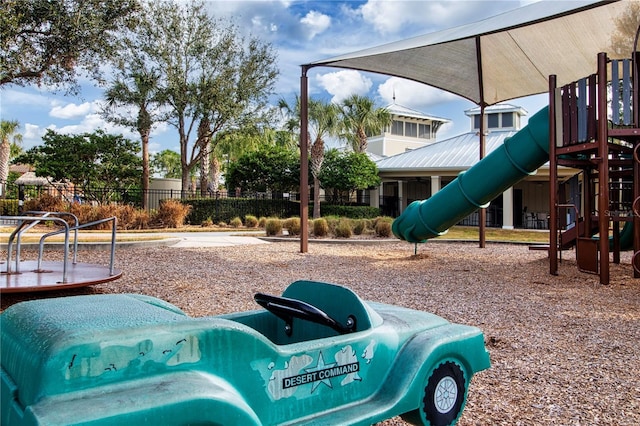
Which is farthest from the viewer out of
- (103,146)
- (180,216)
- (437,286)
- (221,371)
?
(103,146)

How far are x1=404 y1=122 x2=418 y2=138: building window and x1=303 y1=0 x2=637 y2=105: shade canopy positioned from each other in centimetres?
2299

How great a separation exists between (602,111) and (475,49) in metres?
5.73

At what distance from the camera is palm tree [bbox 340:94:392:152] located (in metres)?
32.8

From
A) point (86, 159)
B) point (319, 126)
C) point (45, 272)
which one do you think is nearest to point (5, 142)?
point (86, 159)

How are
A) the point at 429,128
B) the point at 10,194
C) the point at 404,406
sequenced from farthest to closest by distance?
1. the point at 429,128
2. the point at 10,194
3. the point at 404,406

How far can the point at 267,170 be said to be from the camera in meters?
30.2

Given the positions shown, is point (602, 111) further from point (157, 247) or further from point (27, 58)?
point (27, 58)

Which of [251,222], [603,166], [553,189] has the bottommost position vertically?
[251,222]

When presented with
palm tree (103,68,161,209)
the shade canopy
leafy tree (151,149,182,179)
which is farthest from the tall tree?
leafy tree (151,149,182,179)

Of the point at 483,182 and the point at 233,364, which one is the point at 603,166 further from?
the point at 233,364

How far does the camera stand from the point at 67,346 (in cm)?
153

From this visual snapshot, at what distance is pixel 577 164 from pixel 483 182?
5.92 feet

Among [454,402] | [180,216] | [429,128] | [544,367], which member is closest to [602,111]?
[544,367]

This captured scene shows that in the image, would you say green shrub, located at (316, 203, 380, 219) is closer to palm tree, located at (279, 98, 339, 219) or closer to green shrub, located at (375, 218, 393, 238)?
palm tree, located at (279, 98, 339, 219)
